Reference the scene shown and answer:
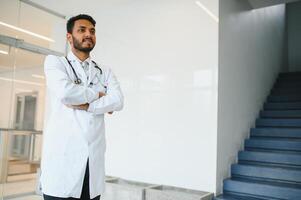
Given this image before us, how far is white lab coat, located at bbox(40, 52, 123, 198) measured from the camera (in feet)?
4.36

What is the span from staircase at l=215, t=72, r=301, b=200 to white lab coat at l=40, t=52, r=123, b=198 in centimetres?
229

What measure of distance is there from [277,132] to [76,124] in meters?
3.69

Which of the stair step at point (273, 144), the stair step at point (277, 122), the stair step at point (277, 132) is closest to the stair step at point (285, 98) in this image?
the stair step at point (277, 122)

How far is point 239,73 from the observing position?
4.14 meters

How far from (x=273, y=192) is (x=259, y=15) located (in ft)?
10.5

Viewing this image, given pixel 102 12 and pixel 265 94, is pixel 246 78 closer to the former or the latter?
pixel 265 94

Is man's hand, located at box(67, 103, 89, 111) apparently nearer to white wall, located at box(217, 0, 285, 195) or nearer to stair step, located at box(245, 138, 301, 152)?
white wall, located at box(217, 0, 285, 195)

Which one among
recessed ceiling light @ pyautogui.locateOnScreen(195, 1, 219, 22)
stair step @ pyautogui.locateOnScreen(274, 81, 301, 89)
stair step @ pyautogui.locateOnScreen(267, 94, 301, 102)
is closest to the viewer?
recessed ceiling light @ pyautogui.locateOnScreen(195, 1, 219, 22)

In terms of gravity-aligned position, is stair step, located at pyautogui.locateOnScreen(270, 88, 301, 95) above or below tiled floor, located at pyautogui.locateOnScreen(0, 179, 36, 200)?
above

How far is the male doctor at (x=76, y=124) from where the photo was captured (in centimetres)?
133

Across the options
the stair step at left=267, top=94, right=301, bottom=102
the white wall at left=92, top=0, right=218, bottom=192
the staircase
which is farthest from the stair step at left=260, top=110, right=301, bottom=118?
the white wall at left=92, top=0, right=218, bottom=192

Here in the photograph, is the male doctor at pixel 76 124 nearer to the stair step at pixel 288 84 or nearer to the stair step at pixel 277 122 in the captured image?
the stair step at pixel 277 122

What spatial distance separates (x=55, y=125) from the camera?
54.4 inches

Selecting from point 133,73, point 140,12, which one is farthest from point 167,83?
point 140,12
